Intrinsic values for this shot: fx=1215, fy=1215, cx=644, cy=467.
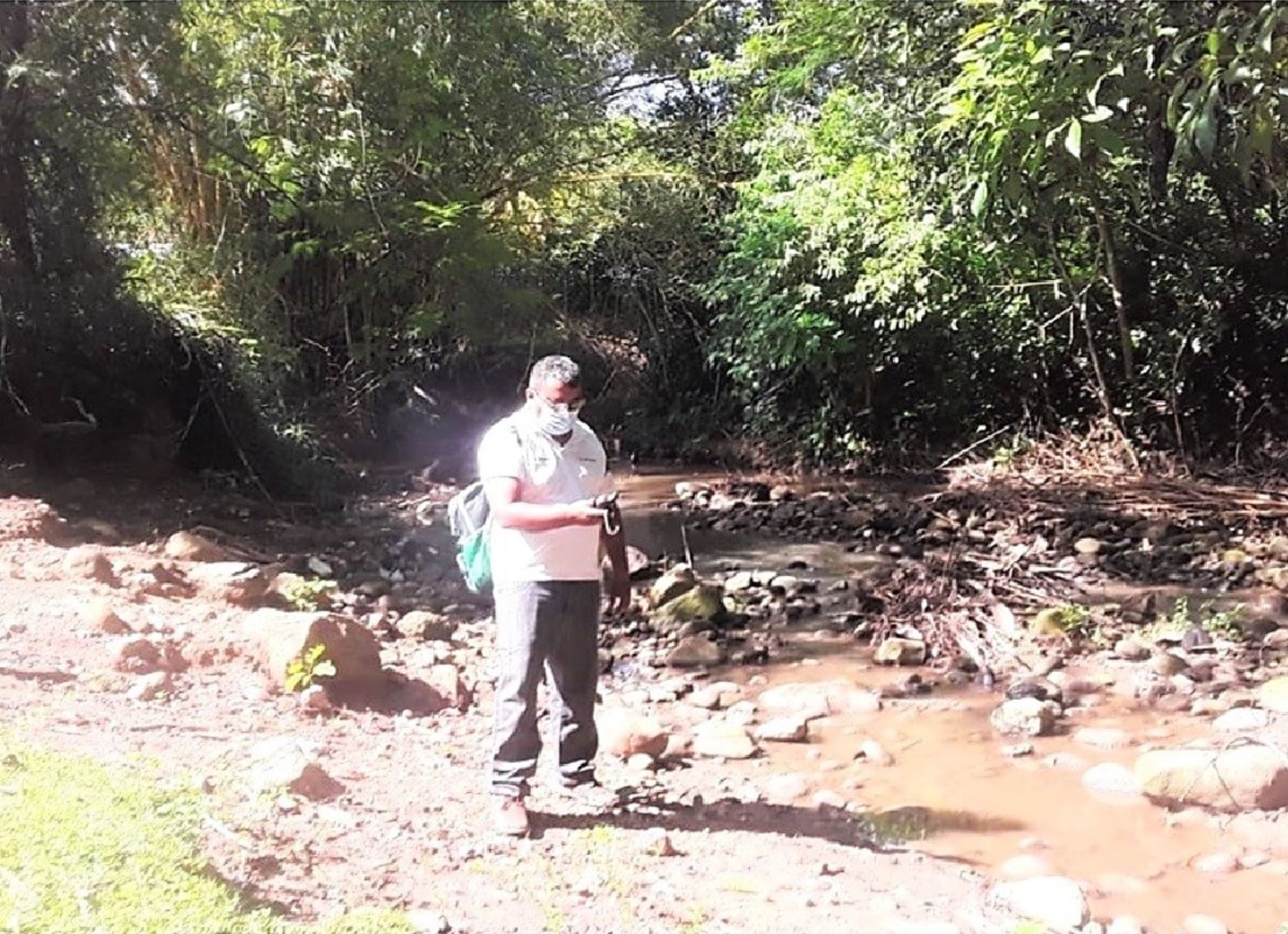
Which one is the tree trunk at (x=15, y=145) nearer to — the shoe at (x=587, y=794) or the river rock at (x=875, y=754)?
the shoe at (x=587, y=794)

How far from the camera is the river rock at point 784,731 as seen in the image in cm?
549

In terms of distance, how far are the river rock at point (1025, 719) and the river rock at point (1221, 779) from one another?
72 cm

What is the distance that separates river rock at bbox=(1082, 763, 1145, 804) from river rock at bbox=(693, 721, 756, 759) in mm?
1379

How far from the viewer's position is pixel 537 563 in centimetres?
376

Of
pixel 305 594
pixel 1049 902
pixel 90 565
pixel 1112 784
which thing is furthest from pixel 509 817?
pixel 90 565

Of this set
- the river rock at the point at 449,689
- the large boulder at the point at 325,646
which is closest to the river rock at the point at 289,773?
the large boulder at the point at 325,646

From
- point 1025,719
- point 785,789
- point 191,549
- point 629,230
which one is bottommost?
point 1025,719

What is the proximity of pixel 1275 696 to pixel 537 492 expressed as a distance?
12.7 ft

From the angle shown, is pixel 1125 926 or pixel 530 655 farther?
pixel 530 655

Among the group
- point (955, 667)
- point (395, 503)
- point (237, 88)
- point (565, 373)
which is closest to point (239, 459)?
point (395, 503)

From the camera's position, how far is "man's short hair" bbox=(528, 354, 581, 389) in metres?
3.79

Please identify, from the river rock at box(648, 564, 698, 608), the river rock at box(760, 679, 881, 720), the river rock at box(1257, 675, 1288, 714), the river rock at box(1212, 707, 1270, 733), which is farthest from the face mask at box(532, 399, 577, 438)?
the river rock at box(648, 564, 698, 608)

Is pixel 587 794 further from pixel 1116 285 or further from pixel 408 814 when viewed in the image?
pixel 1116 285

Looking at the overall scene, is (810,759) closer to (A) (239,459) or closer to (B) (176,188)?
(A) (239,459)
